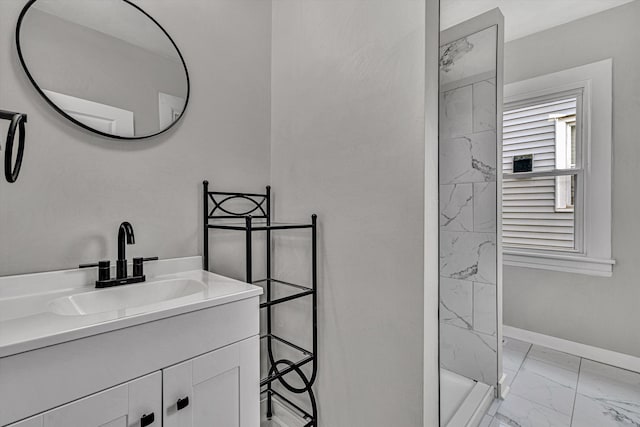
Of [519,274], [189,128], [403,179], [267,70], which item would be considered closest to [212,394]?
[403,179]

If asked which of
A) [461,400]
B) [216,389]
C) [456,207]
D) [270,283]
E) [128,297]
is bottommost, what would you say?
[461,400]

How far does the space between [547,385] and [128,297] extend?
7.64 feet

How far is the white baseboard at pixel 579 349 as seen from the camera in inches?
74.3

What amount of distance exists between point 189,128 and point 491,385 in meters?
2.16

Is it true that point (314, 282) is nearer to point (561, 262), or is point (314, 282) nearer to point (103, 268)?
point (103, 268)

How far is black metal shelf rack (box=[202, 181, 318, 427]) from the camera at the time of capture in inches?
52.4

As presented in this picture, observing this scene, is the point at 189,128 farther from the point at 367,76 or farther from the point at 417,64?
the point at 417,64

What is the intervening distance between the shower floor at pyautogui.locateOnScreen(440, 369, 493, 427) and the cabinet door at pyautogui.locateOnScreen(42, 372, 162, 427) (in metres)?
1.02

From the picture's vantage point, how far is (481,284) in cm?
161

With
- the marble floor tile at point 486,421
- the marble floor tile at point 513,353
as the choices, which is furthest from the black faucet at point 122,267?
the marble floor tile at point 513,353

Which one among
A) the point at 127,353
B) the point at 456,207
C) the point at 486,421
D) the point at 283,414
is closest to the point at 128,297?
the point at 127,353

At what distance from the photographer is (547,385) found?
1.73 metres

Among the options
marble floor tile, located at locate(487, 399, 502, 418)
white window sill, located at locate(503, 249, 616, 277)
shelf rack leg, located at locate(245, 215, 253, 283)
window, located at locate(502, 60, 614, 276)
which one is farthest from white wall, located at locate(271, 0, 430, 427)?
white window sill, located at locate(503, 249, 616, 277)

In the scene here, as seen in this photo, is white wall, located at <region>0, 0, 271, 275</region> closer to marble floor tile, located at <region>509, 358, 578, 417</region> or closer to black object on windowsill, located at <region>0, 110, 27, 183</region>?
black object on windowsill, located at <region>0, 110, 27, 183</region>
